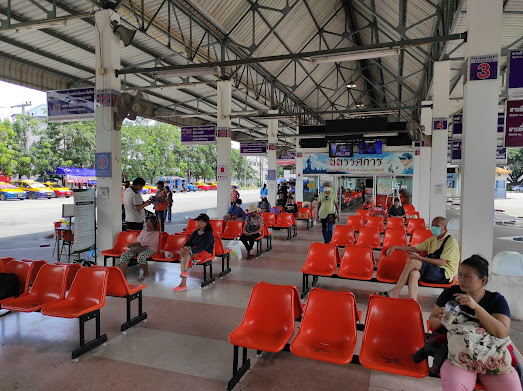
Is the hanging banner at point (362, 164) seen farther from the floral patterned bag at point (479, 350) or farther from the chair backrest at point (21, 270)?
the floral patterned bag at point (479, 350)

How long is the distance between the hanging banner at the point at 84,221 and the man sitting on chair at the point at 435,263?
572 cm

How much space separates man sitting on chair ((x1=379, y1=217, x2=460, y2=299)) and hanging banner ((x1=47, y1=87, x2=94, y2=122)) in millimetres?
7477

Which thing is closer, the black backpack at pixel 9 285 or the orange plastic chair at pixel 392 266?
the black backpack at pixel 9 285

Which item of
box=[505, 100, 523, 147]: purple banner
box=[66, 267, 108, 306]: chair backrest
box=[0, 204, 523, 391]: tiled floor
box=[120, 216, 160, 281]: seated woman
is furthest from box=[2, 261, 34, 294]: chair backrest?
box=[505, 100, 523, 147]: purple banner

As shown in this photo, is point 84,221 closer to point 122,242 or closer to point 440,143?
point 122,242

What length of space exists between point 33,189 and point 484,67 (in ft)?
106


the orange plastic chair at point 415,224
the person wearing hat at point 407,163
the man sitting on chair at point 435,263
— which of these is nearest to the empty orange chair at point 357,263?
the man sitting on chair at point 435,263

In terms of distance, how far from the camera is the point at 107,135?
738cm

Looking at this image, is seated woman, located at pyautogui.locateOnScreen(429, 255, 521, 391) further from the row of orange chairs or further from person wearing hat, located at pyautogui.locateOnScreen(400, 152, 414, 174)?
person wearing hat, located at pyautogui.locateOnScreen(400, 152, 414, 174)

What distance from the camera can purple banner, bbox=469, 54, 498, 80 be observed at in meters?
5.11

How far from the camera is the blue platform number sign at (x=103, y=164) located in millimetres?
7367

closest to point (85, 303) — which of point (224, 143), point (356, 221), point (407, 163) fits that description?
point (356, 221)

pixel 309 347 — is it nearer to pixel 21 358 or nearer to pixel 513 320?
pixel 21 358

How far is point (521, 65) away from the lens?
568cm
